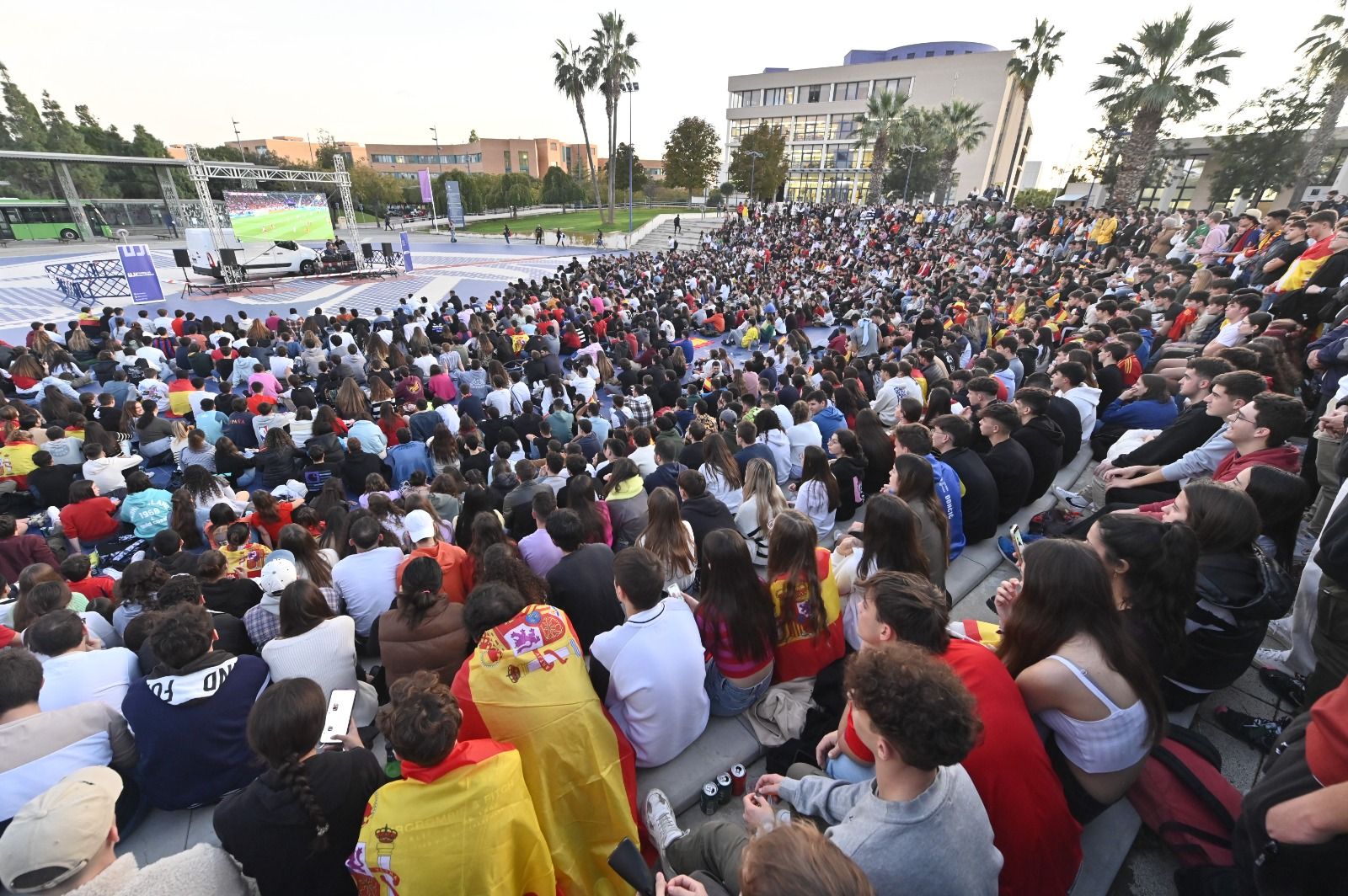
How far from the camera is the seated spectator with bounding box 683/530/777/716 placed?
281 centimetres

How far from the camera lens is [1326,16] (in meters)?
19.1

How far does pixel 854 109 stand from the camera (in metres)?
56.8

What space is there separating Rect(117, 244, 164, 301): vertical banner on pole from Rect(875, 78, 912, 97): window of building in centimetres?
6128

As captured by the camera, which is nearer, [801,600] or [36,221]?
[801,600]

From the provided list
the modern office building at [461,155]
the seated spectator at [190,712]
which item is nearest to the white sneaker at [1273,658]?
the seated spectator at [190,712]

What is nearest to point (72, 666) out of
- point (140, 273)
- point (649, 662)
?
point (649, 662)

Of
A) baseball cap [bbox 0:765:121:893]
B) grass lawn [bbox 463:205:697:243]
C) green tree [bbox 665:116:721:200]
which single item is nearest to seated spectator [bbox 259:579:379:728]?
baseball cap [bbox 0:765:121:893]

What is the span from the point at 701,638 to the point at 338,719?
1.74m

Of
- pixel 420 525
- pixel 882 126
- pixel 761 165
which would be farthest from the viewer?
pixel 761 165

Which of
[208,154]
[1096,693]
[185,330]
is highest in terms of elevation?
[208,154]

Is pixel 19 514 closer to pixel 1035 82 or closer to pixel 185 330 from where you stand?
pixel 185 330

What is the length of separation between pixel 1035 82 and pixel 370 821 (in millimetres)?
43680

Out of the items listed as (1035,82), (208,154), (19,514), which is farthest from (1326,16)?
(208,154)

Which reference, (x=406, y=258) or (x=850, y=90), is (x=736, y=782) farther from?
(x=850, y=90)
